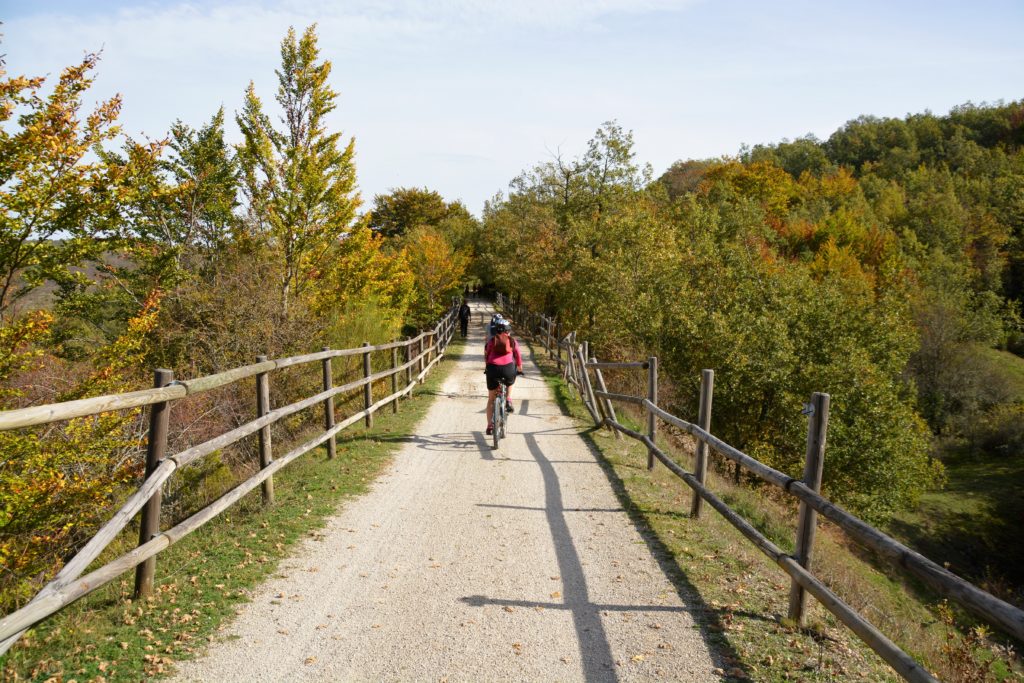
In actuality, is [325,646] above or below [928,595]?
above

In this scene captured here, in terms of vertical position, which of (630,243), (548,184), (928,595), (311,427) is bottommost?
(928,595)

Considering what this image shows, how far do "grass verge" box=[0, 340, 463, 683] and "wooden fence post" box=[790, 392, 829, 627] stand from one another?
148 inches

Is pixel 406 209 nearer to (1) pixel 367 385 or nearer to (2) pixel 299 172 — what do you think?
(2) pixel 299 172

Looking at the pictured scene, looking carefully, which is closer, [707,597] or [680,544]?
[707,597]

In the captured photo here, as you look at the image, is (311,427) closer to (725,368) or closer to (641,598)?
(641,598)

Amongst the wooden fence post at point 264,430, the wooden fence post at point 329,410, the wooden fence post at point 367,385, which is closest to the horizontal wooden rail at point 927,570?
the wooden fence post at point 264,430

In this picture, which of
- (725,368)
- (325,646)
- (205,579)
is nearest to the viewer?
(325,646)

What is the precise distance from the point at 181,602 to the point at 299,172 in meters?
16.3

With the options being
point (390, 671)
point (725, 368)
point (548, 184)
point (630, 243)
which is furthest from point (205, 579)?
point (548, 184)

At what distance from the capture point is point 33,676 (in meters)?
3.41

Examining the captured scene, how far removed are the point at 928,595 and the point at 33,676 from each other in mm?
24297

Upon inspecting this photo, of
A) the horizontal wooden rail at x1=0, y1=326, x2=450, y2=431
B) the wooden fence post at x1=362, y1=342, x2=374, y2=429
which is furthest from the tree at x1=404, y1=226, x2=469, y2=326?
the horizontal wooden rail at x1=0, y1=326, x2=450, y2=431

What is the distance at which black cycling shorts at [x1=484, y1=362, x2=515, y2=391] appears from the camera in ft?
32.0

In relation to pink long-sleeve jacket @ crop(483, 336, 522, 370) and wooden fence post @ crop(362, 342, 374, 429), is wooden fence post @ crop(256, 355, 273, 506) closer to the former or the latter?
wooden fence post @ crop(362, 342, 374, 429)
